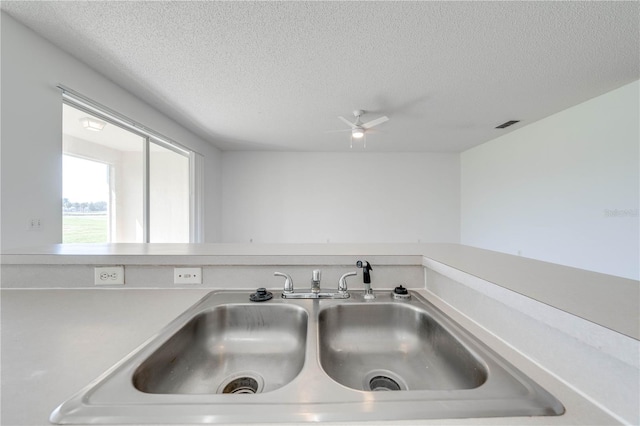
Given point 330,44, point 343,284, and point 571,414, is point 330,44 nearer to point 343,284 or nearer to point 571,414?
point 343,284

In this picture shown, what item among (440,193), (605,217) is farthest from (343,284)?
(440,193)

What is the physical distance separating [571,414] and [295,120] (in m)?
3.47

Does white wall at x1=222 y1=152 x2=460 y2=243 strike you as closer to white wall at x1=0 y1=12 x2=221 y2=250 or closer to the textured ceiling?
the textured ceiling

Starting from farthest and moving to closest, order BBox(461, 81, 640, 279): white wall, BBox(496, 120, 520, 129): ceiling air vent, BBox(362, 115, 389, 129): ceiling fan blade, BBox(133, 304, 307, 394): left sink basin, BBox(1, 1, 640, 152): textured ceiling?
1. BBox(496, 120, 520, 129): ceiling air vent
2. BBox(362, 115, 389, 129): ceiling fan blade
3. BBox(461, 81, 640, 279): white wall
4. BBox(1, 1, 640, 152): textured ceiling
5. BBox(133, 304, 307, 394): left sink basin

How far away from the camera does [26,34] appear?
1.64 m

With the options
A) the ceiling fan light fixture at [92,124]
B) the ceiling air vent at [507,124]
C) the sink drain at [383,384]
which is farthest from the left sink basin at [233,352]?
the ceiling air vent at [507,124]

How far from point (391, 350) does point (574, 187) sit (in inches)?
146

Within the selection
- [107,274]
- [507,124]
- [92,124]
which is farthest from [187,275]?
[507,124]

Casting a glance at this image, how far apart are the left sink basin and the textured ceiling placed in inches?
72.2

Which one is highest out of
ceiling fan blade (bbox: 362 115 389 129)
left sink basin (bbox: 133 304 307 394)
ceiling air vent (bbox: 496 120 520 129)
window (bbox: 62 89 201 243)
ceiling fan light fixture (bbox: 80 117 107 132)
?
ceiling air vent (bbox: 496 120 520 129)

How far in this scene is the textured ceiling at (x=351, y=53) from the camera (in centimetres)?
151

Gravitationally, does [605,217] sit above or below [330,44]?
below

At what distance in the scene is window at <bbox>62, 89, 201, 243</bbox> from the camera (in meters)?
2.14

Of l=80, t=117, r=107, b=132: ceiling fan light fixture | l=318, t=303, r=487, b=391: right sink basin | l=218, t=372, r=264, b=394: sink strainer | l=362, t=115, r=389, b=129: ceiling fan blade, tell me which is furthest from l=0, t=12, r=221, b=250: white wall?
l=362, t=115, r=389, b=129: ceiling fan blade
